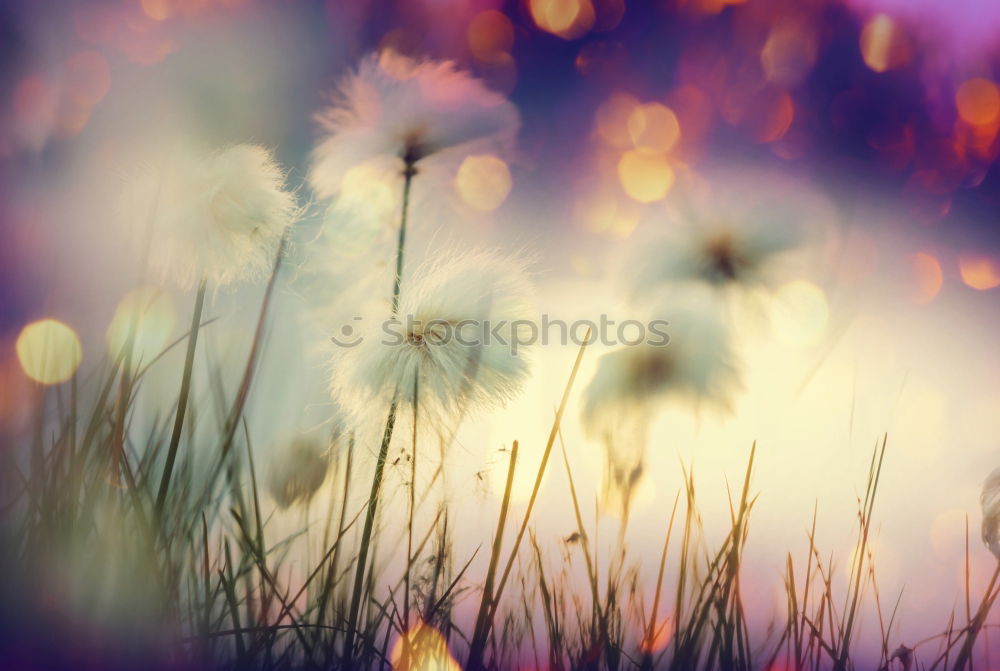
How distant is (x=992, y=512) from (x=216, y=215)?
4.88ft

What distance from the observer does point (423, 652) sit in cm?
88

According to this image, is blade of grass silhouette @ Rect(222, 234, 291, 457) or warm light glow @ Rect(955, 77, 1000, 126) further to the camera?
warm light glow @ Rect(955, 77, 1000, 126)

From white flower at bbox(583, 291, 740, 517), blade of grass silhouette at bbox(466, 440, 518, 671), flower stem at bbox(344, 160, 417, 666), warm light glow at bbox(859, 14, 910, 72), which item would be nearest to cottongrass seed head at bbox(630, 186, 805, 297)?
white flower at bbox(583, 291, 740, 517)

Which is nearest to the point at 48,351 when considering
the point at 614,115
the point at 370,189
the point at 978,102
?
the point at 370,189

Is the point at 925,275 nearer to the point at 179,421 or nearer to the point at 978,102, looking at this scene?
the point at 978,102

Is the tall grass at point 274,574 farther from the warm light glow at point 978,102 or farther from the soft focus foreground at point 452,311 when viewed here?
the warm light glow at point 978,102

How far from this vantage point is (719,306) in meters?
1.50

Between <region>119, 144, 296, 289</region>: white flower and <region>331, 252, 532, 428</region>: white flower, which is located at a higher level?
<region>119, 144, 296, 289</region>: white flower

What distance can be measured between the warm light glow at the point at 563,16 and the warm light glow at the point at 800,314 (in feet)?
2.43

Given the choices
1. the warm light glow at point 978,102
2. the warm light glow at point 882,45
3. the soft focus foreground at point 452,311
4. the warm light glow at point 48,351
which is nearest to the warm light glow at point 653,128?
the soft focus foreground at point 452,311

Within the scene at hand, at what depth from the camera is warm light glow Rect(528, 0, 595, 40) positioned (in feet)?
4.38

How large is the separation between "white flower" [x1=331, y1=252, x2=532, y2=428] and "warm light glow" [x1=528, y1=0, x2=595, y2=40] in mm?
664

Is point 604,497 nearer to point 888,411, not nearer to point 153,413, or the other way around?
point 888,411

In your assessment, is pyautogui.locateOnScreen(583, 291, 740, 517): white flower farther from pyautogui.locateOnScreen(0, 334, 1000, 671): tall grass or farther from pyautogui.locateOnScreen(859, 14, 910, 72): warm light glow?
pyautogui.locateOnScreen(859, 14, 910, 72): warm light glow
